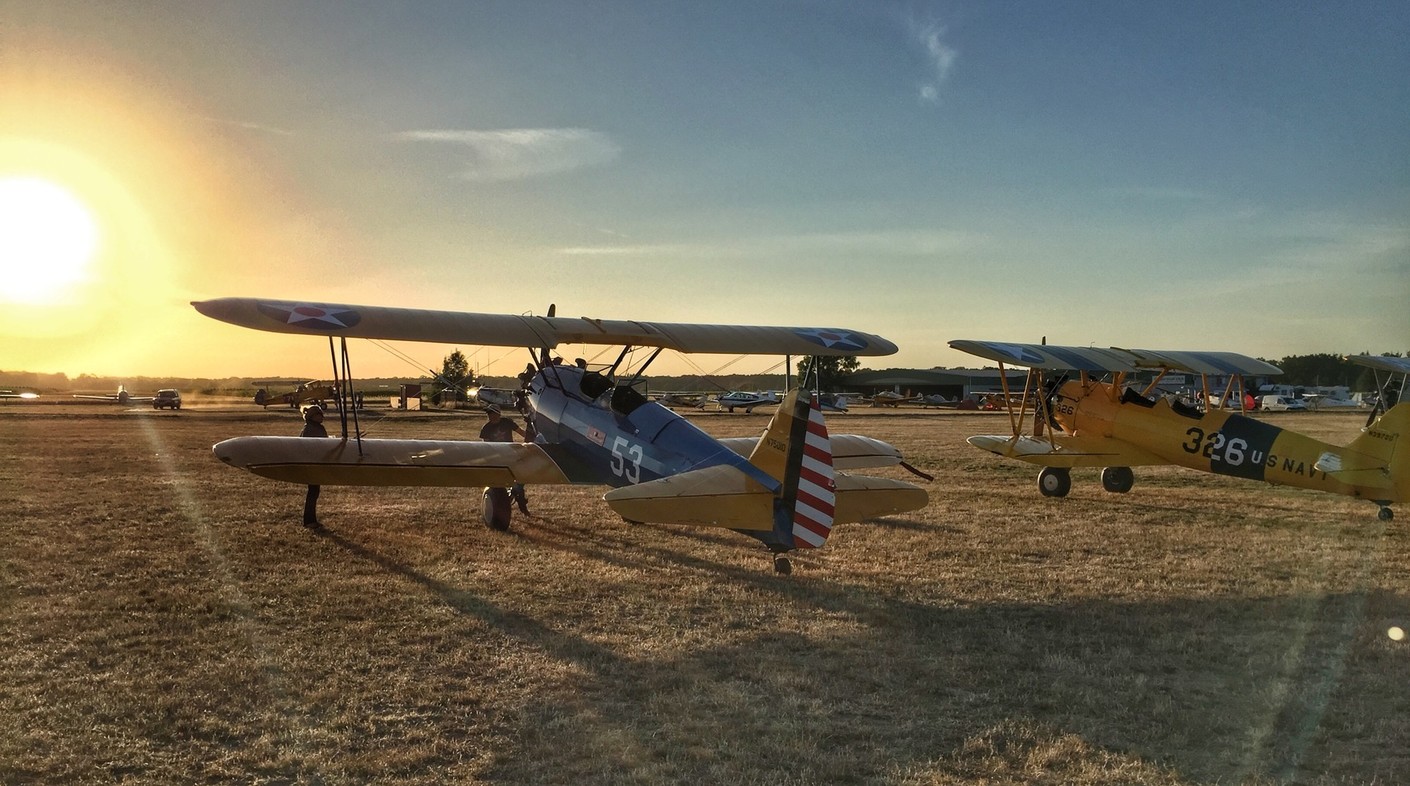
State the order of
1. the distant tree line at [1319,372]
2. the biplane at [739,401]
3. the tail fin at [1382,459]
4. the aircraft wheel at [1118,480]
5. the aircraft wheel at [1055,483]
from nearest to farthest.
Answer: the tail fin at [1382,459] → the aircraft wheel at [1055,483] → the aircraft wheel at [1118,480] → the biplane at [739,401] → the distant tree line at [1319,372]

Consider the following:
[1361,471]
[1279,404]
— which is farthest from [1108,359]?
[1279,404]

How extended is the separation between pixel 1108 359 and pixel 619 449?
28.3 ft

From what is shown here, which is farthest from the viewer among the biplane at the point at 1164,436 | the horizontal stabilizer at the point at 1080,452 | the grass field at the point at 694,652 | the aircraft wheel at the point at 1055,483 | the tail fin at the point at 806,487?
the aircraft wheel at the point at 1055,483

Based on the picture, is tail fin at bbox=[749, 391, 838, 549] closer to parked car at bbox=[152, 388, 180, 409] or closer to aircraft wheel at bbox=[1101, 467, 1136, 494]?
aircraft wheel at bbox=[1101, 467, 1136, 494]

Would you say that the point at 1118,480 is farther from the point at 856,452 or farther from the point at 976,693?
the point at 976,693

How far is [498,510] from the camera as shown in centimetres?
1135

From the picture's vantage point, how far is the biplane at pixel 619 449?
7770 mm

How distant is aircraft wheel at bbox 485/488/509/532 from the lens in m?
11.3

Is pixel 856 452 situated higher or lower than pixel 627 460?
lower

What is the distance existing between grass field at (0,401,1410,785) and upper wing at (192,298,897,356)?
2.37 metres

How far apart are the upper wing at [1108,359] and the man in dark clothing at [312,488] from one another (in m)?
9.51

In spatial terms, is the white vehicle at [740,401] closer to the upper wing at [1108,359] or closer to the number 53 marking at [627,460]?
the upper wing at [1108,359]

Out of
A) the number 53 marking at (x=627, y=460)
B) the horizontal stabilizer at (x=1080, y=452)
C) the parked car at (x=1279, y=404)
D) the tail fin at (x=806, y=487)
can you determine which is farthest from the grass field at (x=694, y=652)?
the parked car at (x=1279, y=404)

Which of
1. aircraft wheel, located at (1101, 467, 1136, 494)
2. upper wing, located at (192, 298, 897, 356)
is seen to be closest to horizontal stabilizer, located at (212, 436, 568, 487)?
upper wing, located at (192, 298, 897, 356)
